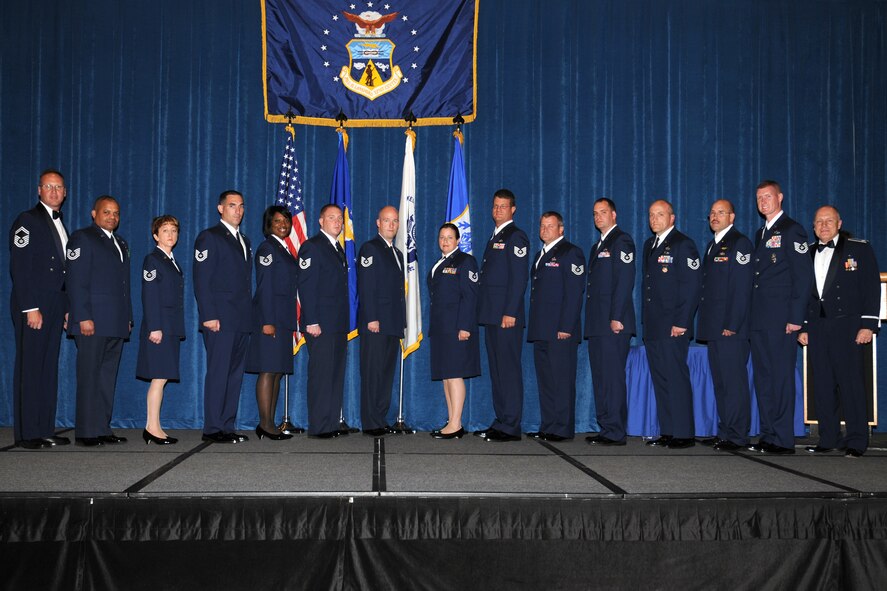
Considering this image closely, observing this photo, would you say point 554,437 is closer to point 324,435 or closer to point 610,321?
point 610,321

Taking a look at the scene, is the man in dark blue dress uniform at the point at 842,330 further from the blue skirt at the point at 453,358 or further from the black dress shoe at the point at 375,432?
the black dress shoe at the point at 375,432

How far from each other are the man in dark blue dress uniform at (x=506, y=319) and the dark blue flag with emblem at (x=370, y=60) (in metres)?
1.79

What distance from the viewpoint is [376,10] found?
6488 millimetres

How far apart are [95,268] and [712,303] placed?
170 inches

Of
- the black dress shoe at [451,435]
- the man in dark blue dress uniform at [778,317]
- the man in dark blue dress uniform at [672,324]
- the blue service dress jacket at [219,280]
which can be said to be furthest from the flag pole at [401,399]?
the man in dark blue dress uniform at [778,317]

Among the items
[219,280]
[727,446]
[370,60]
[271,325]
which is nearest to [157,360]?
[219,280]

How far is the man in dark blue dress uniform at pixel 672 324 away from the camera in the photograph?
5008 millimetres

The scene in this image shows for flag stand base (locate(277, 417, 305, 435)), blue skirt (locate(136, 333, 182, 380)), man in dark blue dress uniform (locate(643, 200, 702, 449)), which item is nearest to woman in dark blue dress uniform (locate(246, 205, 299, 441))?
flag stand base (locate(277, 417, 305, 435))

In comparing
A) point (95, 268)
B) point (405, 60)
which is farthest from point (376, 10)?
point (95, 268)

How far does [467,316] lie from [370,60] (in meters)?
2.76

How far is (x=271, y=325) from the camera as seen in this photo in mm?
5004

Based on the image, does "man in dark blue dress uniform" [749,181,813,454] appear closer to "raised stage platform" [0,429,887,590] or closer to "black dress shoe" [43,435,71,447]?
"raised stage platform" [0,429,887,590]

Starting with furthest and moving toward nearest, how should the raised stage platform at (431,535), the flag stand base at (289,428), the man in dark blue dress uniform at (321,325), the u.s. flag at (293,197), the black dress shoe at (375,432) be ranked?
the u.s. flag at (293,197)
the flag stand base at (289,428)
the black dress shoe at (375,432)
the man in dark blue dress uniform at (321,325)
the raised stage platform at (431,535)

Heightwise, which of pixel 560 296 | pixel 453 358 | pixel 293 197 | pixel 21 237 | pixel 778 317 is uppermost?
pixel 293 197
